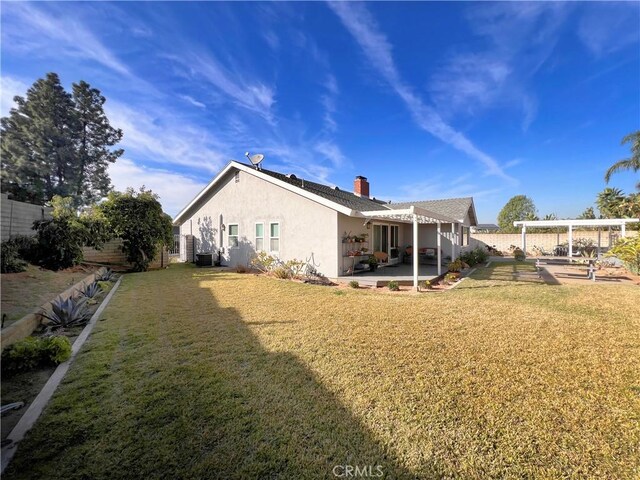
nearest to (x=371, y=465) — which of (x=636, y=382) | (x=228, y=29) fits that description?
(x=636, y=382)

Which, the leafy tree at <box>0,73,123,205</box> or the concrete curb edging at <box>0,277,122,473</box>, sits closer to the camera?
the concrete curb edging at <box>0,277,122,473</box>

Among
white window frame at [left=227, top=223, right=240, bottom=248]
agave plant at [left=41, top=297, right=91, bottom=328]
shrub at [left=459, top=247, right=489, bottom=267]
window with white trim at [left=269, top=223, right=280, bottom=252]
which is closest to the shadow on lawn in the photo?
agave plant at [left=41, top=297, right=91, bottom=328]

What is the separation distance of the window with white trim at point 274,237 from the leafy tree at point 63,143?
884 cm

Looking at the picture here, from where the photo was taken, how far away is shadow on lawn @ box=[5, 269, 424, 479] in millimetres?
2309

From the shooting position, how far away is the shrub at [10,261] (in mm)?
8835

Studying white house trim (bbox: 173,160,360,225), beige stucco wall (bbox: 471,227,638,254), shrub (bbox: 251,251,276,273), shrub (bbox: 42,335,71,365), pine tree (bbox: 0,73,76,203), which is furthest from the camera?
beige stucco wall (bbox: 471,227,638,254)

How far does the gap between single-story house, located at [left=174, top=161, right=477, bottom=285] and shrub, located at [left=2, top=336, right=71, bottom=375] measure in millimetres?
8720

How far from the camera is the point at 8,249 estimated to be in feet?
30.4

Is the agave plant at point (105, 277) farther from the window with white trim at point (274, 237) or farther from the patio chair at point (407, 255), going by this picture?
the patio chair at point (407, 255)

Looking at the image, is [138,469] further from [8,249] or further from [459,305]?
[8,249]

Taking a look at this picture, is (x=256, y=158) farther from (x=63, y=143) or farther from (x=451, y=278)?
(x=63, y=143)

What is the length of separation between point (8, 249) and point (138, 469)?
11379 mm

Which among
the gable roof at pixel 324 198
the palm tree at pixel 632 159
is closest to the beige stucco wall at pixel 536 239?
the gable roof at pixel 324 198

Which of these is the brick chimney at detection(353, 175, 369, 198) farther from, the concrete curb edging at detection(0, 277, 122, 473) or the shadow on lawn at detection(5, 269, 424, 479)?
the concrete curb edging at detection(0, 277, 122, 473)
